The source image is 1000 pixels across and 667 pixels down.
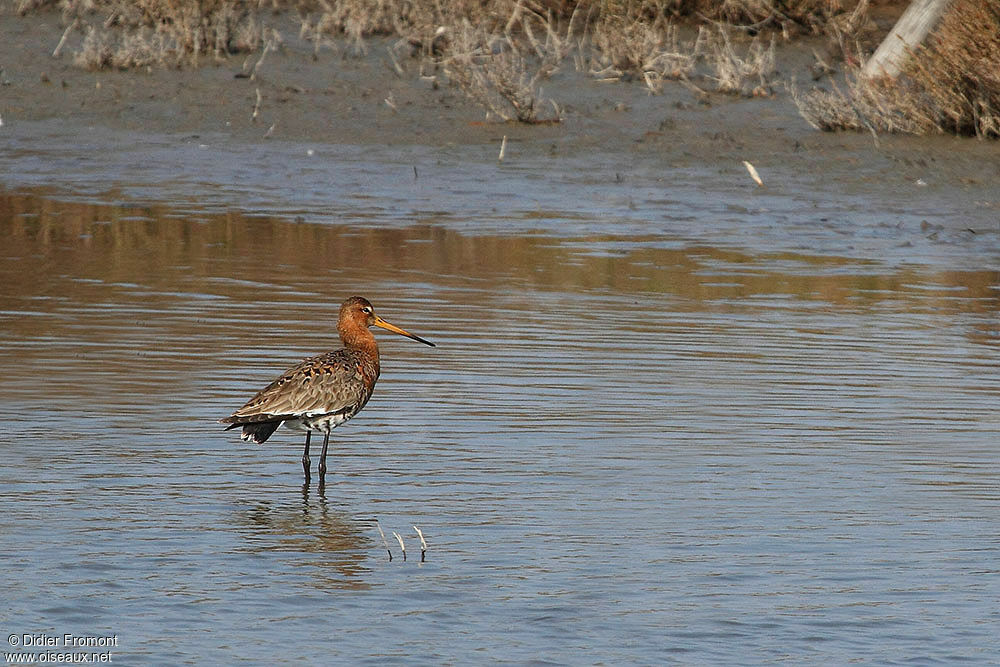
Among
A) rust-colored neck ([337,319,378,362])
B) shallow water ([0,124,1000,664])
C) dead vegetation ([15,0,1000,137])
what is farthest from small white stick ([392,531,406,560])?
dead vegetation ([15,0,1000,137])

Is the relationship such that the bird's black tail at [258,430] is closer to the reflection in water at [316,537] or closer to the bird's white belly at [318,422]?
the bird's white belly at [318,422]

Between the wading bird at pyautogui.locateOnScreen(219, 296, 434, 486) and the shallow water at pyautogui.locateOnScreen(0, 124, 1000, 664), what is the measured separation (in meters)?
0.22

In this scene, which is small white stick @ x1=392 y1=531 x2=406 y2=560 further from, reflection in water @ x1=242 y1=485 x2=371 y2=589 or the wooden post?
the wooden post

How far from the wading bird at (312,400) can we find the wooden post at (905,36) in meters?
11.3

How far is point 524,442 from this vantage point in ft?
28.2

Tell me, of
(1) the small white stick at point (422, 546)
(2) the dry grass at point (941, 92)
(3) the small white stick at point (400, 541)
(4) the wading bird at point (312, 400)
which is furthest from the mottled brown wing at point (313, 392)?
(2) the dry grass at point (941, 92)

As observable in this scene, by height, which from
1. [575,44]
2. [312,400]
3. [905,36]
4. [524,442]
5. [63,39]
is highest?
[905,36]

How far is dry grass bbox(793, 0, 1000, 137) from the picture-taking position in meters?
17.5

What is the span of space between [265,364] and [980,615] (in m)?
5.02

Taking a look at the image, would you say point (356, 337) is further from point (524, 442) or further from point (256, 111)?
point (256, 111)

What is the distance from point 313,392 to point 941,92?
11.4 m

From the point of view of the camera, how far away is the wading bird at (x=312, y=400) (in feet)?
26.4

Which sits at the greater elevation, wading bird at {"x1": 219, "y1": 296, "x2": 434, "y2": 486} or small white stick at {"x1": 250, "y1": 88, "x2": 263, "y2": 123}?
wading bird at {"x1": 219, "y1": 296, "x2": 434, "y2": 486}

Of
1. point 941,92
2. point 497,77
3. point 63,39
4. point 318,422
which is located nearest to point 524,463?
point 318,422
